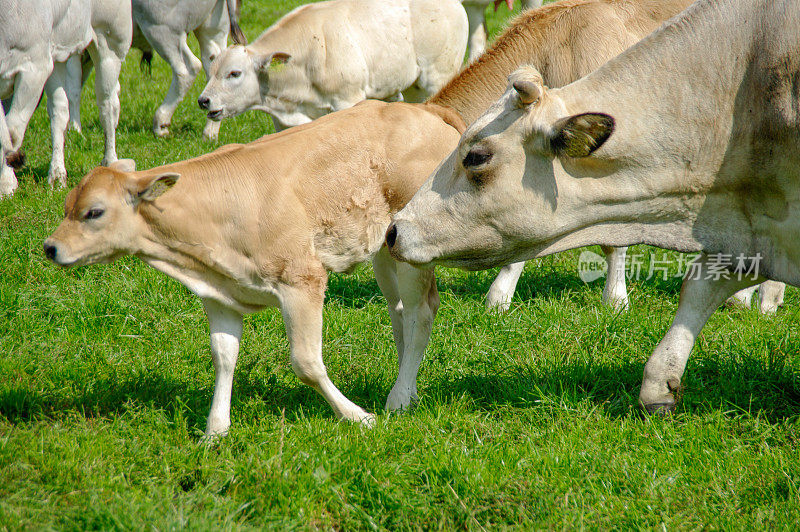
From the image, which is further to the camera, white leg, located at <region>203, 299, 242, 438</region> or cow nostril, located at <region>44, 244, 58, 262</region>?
white leg, located at <region>203, 299, 242, 438</region>

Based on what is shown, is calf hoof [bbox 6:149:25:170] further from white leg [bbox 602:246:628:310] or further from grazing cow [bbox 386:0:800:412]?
white leg [bbox 602:246:628:310]

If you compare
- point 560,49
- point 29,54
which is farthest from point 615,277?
point 29,54

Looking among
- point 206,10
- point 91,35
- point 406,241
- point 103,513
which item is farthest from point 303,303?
point 206,10

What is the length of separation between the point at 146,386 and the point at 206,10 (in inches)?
360

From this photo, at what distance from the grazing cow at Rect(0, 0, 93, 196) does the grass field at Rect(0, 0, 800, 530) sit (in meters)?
2.18

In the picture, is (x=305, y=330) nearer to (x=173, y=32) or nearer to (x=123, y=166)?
(x=123, y=166)

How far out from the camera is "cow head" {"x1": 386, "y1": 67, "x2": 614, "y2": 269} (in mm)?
4293

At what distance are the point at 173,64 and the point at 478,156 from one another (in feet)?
31.0

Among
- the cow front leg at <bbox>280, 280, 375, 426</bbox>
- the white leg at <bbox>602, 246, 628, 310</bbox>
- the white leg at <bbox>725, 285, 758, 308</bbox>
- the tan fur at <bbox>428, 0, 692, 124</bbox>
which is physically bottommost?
the white leg at <bbox>602, 246, 628, 310</bbox>

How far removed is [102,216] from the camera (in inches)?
170

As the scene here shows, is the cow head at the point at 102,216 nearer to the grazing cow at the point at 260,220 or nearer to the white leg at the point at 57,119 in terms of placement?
the grazing cow at the point at 260,220

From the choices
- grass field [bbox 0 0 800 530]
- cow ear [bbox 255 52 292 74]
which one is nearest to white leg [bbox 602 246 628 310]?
grass field [bbox 0 0 800 530]

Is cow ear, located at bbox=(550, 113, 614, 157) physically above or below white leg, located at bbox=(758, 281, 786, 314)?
above

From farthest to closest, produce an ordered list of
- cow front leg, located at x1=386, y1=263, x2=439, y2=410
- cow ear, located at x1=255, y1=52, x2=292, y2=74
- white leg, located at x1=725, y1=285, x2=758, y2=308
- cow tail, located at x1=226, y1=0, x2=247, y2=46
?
1. cow tail, located at x1=226, y1=0, x2=247, y2=46
2. cow ear, located at x1=255, y1=52, x2=292, y2=74
3. white leg, located at x1=725, y1=285, x2=758, y2=308
4. cow front leg, located at x1=386, y1=263, x2=439, y2=410
